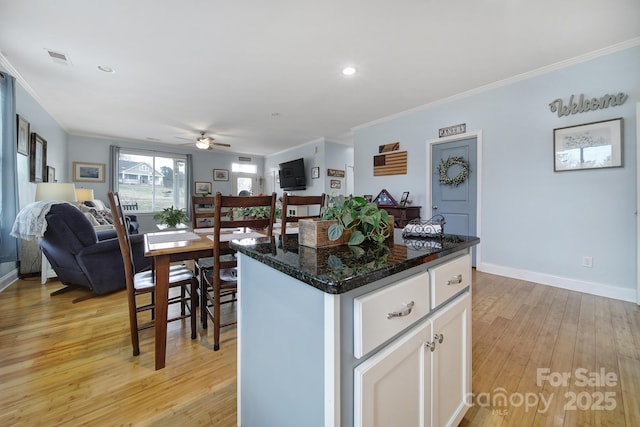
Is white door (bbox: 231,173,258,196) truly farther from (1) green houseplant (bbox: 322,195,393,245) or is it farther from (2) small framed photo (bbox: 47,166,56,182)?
(1) green houseplant (bbox: 322,195,393,245)

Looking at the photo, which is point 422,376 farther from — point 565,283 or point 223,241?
point 565,283

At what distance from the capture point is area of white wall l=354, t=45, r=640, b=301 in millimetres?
2527

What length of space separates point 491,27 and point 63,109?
616 cm

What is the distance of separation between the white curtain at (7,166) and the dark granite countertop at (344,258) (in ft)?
10.7

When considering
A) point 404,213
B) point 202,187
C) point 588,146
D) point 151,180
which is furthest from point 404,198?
point 151,180

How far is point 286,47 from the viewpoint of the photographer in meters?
2.54

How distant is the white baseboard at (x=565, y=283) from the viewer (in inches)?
99.8

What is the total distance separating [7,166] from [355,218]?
148 inches

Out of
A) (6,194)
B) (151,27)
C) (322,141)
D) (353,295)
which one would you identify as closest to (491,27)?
(353,295)

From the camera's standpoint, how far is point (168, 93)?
3627 mm

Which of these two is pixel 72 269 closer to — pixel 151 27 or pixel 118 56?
pixel 118 56

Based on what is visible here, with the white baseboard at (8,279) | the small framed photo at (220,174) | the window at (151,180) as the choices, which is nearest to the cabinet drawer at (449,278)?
the white baseboard at (8,279)

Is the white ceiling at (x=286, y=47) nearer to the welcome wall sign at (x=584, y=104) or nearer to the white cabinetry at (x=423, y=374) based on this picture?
the welcome wall sign at (x=584, y=104)

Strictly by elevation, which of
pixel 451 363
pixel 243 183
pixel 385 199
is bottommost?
pixel 451 363
